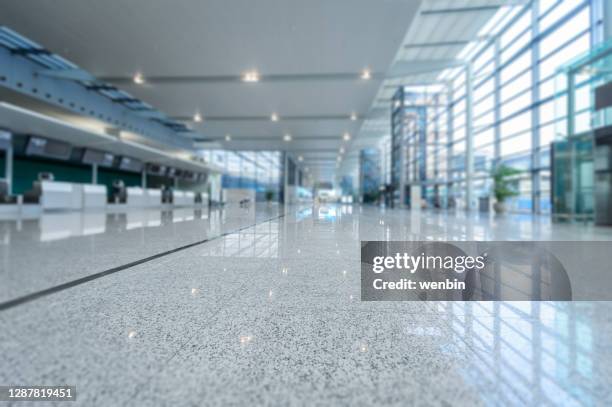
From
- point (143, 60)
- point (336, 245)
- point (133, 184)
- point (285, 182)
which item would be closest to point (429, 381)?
point (336, 245)

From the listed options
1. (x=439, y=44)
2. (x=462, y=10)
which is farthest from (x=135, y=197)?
(x=462, y=10)

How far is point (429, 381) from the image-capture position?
1049mm

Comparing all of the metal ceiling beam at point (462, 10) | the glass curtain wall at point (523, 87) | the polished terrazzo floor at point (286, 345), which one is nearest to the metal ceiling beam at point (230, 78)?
the metal ceiling beam at point (462, 10)

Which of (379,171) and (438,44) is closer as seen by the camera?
(438,44)

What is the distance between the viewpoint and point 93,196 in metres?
14.9

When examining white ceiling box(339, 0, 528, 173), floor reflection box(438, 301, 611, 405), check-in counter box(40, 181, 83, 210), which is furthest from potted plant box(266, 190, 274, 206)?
floor reflection box(438, 301, 611, 405)

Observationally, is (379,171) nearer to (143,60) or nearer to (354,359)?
(143,60)

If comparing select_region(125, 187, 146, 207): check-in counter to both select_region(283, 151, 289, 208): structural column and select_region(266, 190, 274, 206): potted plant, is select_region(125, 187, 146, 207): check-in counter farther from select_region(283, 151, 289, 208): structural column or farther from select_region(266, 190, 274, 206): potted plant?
select_region(266, 190, 274, 206): potted plant

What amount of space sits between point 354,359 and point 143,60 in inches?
569

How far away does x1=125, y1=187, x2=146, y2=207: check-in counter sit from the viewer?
17.8m

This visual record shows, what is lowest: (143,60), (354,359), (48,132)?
(354,359)

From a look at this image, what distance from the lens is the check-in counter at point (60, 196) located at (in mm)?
12242

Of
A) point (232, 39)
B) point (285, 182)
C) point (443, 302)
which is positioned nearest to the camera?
point (443, 302)

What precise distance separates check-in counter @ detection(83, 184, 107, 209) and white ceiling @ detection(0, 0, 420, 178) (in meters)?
5.13
